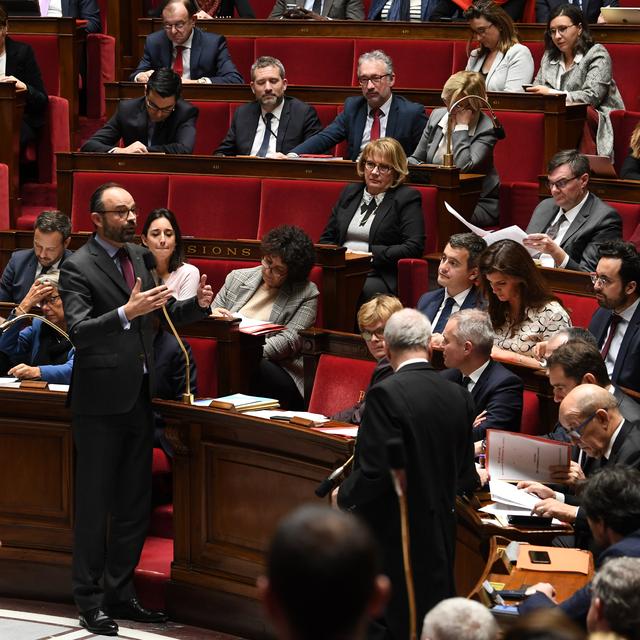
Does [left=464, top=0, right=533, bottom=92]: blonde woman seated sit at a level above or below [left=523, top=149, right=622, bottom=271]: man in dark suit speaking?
above

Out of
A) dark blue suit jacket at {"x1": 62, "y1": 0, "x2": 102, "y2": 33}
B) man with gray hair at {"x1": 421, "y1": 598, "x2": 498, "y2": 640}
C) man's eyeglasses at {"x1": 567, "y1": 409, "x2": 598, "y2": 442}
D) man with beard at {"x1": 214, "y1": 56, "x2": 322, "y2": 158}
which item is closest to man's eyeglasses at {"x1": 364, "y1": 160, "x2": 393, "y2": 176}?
man with beard at {"x1": 214, "y1": 56, "x2": 322, "y2": 158}

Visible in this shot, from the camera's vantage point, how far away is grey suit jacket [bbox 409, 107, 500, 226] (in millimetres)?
4512

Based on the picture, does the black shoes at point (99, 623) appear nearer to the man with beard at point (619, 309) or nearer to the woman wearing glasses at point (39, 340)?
the woman wearing glasses at point (39, 340)

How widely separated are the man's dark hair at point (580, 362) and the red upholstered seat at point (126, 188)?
2159 millimetres

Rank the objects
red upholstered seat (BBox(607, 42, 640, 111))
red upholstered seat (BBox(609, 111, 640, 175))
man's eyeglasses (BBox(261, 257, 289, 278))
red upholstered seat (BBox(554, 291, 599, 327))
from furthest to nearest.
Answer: red upholstered seat (BBox(607, 42, 640, 111)) → red upholstered seat (BBox(609, 111, 640, 175)) → man's eyeglasses (BBox(261, 257, 289, 278)) → red upholstered seat (BBox(554, 291, 599, 327))

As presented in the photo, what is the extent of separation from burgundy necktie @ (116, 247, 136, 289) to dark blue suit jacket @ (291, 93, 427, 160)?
165cm

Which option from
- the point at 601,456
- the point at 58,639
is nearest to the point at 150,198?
the point at 58,639

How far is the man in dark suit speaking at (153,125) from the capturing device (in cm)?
467

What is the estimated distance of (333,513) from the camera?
1.05m

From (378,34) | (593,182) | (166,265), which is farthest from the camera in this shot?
(378,34)

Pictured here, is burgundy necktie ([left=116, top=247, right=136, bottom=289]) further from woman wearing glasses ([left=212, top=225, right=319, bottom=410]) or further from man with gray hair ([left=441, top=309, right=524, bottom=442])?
man with gray hair ([left=441, top=309, right=524, bottom=442])

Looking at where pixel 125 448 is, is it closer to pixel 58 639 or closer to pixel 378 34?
pixel 58 639

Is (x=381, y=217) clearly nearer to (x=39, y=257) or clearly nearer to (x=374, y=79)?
(x=374, y=79)

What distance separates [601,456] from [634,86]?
2955 millimetres
